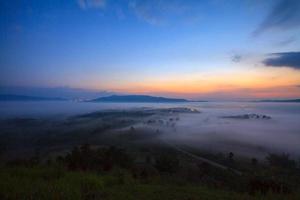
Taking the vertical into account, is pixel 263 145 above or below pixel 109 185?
below

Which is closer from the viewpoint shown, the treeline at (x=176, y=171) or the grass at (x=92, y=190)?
the grass at (x=92, y=190)

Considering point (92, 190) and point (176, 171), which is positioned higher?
point (92, 190)

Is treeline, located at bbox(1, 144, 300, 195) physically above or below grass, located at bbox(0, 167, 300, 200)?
below

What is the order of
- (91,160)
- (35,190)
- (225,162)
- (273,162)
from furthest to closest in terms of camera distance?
(273,162) < (225,162) < (91,160) < (35,190)

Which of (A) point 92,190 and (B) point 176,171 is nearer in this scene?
(A) point 92,190

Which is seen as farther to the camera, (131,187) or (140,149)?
(140,149)

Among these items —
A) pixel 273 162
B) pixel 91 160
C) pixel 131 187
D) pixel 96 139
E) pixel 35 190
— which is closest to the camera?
pixel 35 190

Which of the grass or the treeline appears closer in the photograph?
the grass

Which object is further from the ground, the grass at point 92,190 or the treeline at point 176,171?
the grass at point 92,190

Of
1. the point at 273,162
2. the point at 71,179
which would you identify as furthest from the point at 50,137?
the point at 71,179

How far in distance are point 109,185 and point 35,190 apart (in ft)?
8.07

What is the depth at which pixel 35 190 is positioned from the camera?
23.8ft

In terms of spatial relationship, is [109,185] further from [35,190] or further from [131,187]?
[35,190]

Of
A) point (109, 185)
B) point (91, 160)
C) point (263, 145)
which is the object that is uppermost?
point (109, 185)
